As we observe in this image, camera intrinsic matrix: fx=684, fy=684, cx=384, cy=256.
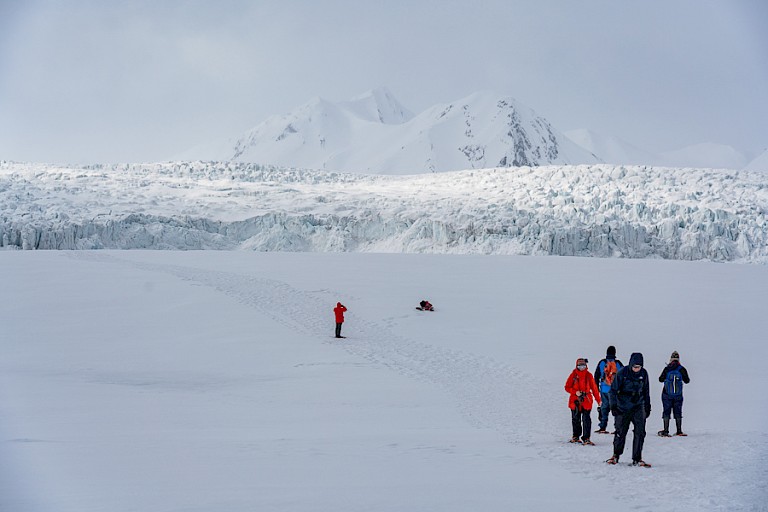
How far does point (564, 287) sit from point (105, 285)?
17.1 metres

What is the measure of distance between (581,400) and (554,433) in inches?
31.1

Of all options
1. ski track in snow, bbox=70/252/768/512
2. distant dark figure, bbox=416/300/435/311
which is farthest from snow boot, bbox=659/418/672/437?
distant dark figure, bbox=416/300/435/311

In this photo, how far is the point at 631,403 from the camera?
25.5 ft

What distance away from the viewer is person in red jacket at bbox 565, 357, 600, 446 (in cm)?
895

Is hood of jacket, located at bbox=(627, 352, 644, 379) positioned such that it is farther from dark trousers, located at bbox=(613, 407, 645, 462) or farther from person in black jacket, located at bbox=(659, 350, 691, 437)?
person in black jacket, located at bbox=(659, 350, 691, 437)

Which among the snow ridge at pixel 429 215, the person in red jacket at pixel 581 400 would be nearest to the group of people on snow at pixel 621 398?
the person in red jacket at pixel 581 400

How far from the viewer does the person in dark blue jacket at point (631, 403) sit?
25.2 feet

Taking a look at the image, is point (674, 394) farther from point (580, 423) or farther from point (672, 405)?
point (580, 423)

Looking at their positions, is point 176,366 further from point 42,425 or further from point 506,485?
point 506,485

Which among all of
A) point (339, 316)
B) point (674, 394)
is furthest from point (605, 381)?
point (339, 316)

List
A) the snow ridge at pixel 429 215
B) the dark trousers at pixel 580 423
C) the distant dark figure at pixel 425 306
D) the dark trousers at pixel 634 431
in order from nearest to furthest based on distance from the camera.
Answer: the dark trousers at pixel 634 431 < the dark trousers at pixel 580 423 < the distant dark figure at pixel 425 306 < the snow ridge at pixel 429 215

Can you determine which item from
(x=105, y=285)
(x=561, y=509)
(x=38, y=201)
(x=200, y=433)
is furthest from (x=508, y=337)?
(x=38, y=201)

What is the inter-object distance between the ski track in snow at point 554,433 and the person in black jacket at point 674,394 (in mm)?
262

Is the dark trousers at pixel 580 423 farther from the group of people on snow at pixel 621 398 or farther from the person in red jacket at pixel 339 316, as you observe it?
the person in red jacket at pixel 339 316
